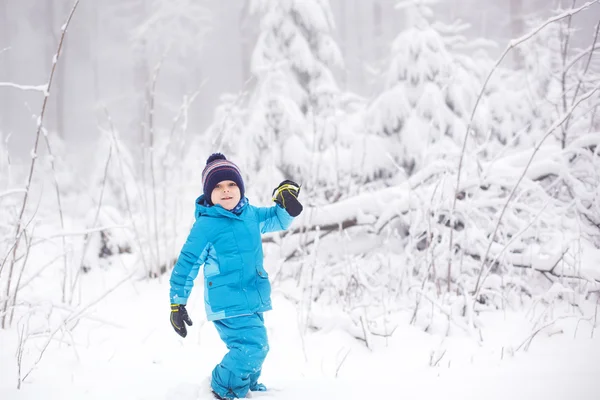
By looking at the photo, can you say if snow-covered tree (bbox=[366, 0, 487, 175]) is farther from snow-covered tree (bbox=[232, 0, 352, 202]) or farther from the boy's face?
the boy's face

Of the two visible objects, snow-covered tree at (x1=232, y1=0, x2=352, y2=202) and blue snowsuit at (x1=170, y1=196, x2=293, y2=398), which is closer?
blue snowsuit at (x1=170, y1=196, x2=293, y2=398)

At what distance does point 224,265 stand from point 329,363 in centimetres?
83

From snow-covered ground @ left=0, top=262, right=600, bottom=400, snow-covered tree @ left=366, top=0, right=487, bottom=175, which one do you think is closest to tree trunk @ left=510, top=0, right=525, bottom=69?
snow-covered tree @ left=366, top=0, right=487, bottom=175

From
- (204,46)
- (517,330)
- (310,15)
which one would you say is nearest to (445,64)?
(310,15)

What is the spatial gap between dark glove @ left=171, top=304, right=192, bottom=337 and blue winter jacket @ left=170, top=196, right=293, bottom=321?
0.08ft

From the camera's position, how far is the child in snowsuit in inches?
65.2

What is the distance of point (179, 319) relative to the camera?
1594mm

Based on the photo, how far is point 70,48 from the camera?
24.2 metres

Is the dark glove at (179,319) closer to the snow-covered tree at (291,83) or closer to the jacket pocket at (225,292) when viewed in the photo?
the jacket pocket at (225,292)

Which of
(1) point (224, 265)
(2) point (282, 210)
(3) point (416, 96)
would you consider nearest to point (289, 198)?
(2) point (282, 210)

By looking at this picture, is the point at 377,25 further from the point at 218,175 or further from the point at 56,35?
the point at 218,175

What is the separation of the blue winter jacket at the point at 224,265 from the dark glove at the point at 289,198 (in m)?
0.18

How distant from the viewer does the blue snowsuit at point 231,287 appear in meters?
1.66

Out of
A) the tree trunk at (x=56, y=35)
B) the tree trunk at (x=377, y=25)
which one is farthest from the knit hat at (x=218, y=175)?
the tree trunk at (x=377, y=25)
